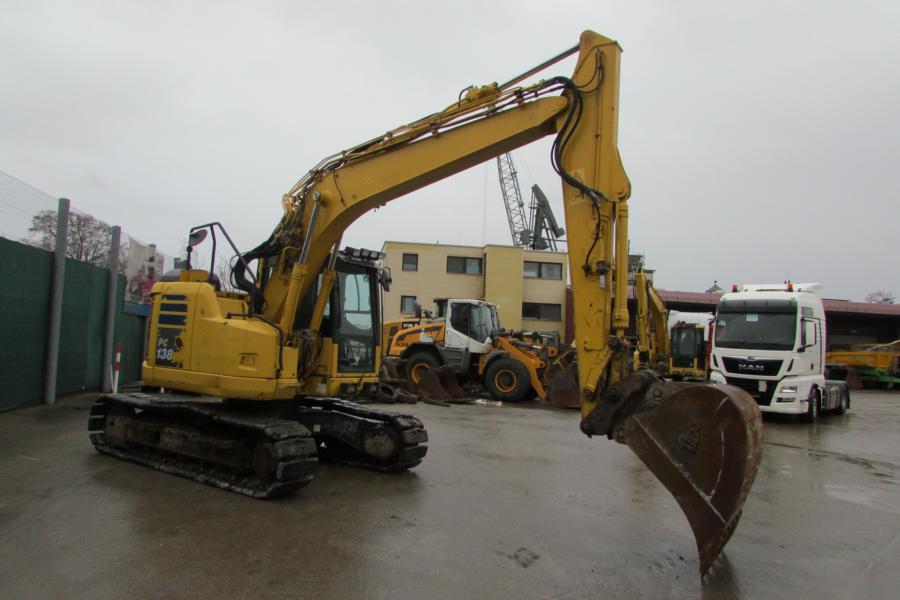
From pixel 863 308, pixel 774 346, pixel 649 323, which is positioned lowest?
pixel 774 346

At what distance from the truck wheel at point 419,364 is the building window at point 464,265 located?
1783cm

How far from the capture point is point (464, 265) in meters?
33.9

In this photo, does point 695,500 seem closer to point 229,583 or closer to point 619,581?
point 619,581

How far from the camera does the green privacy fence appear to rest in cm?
927

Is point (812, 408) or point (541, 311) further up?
point (541, 311)

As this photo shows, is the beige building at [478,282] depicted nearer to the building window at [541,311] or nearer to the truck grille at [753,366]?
the building window at [541,311]

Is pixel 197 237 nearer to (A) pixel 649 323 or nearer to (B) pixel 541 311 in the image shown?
(A) pixel 649 323

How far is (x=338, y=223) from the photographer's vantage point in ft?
21.4

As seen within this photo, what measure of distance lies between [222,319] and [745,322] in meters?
10.9

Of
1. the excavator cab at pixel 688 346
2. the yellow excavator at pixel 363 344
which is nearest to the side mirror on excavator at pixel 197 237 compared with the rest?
the yellow excavator at pixel 363 344


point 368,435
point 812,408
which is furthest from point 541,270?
point 368,435

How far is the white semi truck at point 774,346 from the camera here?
12148 mm

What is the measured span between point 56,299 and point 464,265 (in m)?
24.8

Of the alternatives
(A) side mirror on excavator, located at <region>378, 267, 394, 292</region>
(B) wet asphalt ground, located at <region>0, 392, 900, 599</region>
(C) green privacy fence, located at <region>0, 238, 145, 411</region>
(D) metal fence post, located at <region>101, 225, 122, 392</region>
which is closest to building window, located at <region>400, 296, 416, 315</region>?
(C) green privacy fence, located at <region>0, 238, 145, 411</region>
